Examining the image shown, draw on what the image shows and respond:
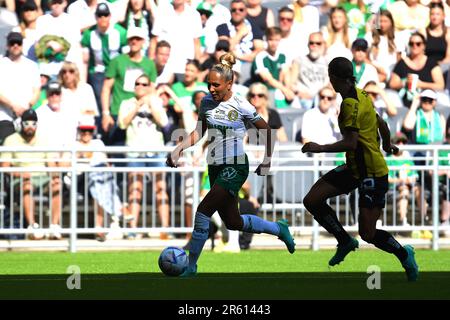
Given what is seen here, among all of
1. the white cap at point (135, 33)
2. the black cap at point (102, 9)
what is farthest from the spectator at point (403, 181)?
the black cap at point (102, 9)

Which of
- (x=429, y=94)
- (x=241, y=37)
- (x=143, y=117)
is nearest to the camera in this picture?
(x=143, y=117)

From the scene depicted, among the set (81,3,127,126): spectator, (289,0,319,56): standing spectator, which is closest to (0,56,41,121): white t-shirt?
(81,3,127,126): spectator

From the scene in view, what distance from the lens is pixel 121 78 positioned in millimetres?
20609

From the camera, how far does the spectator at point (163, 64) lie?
830 inches

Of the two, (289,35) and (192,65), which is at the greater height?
(289,35)

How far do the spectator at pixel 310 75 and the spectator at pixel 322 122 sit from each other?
652 mm

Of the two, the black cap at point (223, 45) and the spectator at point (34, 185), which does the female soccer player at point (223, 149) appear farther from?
the black cap at point (223, 45)

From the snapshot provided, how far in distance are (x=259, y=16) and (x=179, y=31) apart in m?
1.42

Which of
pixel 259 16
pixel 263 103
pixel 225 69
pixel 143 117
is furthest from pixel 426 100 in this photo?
pixel 225 69

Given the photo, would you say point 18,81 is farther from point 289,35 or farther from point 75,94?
point 289,35

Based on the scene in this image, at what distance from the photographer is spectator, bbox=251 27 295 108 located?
69.9 ft

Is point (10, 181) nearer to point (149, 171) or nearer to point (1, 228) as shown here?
point (1, 228)

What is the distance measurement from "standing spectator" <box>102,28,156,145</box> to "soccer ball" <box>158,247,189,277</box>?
7.16 meters
